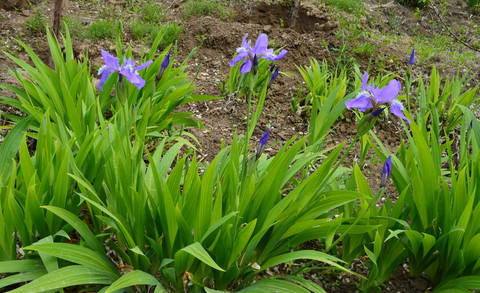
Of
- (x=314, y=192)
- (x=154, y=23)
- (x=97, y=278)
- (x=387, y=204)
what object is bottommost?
(x=97, y=278)

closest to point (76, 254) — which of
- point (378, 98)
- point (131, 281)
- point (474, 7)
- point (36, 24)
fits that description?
point (131, 281)

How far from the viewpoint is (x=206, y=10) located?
448cm

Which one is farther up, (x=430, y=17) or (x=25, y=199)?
(x=430, y=17)

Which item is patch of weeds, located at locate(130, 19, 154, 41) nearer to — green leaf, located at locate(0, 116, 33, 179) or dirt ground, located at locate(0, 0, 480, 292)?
dirt ground, located at locate(0, 0, 480, 292)

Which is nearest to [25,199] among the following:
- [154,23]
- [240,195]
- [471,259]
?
[240,195]

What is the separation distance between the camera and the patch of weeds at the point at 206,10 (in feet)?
14.5

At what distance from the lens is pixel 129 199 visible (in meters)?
1.60

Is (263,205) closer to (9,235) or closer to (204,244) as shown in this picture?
(204,244)

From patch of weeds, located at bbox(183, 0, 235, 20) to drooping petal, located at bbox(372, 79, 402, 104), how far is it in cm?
332

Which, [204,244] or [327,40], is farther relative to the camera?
[327,40]

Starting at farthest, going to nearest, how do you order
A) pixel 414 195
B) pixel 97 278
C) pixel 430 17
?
pixel 430 17 < pixel 414 195 < pixel 97 278

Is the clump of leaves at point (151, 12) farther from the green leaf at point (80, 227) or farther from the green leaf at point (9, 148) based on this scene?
the green leaf at point (80, 227)

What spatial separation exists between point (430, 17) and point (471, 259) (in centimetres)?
482

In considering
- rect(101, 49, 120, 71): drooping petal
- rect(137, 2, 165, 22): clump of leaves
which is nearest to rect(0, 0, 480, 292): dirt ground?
rect(137, 2, 165, 22): clump of leaves
